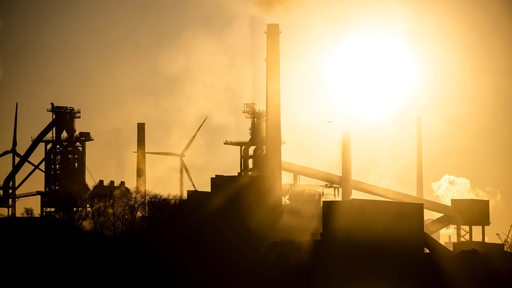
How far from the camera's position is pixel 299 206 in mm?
75375

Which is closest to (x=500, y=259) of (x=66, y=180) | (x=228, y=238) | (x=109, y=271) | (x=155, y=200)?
(x=228, y=238)

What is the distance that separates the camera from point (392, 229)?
4612 cm

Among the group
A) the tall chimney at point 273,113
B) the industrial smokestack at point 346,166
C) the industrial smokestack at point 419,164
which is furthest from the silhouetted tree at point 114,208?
the industrial smokestack at point 419,164

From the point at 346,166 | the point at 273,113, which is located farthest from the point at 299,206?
the point at 273,113

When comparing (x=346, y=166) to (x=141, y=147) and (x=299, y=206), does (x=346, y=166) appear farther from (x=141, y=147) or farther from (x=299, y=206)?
(x=141, y=147)

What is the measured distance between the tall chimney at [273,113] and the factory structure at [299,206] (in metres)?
0.09

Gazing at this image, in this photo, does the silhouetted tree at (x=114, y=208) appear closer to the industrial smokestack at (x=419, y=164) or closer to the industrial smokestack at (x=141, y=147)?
the industrial smokestack at (x=141, y=147)

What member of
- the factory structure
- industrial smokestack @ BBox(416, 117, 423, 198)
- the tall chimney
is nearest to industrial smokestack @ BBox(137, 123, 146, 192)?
the factory structure

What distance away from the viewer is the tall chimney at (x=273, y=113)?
2488 inches

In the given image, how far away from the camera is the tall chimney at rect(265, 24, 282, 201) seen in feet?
207

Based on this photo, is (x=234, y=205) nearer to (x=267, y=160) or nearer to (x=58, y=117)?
(x=267, y=160)

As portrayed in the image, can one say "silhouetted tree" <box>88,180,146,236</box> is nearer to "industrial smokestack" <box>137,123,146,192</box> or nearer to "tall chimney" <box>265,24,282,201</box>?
"industrial smokestack" <box>137,123,146,192</box>

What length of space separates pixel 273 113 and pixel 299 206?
15.2m

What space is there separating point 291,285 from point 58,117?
45960 millimetres
